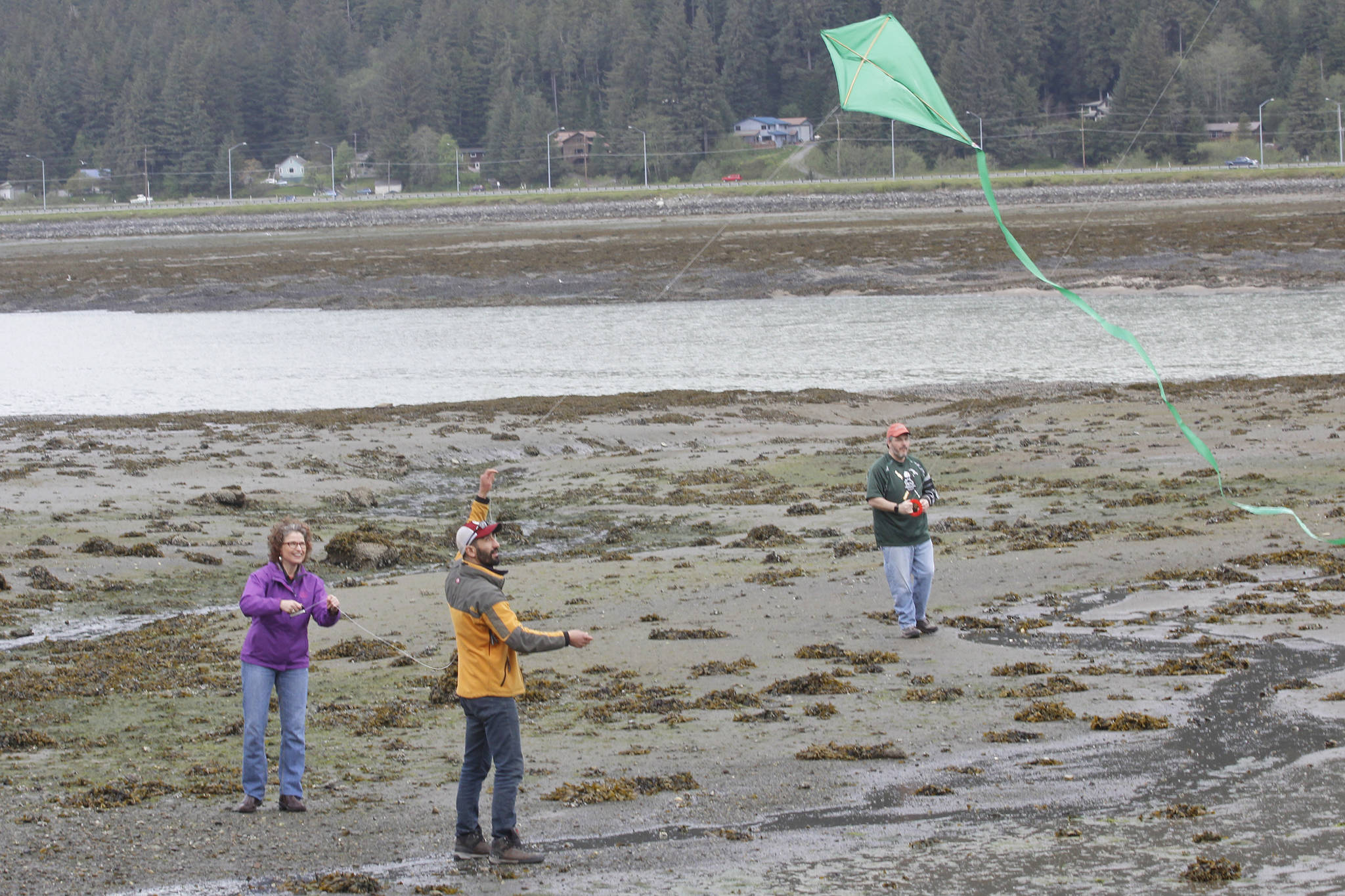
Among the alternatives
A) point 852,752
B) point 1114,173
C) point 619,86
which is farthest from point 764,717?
point 619,86

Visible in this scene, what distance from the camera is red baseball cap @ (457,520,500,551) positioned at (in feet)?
22.1

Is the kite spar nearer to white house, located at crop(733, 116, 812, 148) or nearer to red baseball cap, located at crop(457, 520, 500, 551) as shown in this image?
red baseball cap, located at crop(457, 520, 500, 551)

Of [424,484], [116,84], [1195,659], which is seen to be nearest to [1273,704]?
[1195,659]

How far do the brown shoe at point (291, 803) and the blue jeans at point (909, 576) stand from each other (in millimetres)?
4742

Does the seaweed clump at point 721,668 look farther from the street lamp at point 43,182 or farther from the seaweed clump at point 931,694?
the street lamp at point 43,182

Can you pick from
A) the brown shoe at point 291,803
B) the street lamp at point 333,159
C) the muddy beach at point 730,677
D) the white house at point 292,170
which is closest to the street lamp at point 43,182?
the white house at point 292,170

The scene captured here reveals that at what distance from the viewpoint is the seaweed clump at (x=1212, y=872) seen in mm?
6254

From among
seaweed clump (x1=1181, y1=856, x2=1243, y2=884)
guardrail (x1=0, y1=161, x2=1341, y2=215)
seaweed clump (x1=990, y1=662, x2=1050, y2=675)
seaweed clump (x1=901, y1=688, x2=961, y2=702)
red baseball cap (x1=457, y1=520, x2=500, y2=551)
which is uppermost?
guardrail (x1=0, y1=161, x2=1341, y2=215)

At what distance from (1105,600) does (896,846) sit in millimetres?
5277

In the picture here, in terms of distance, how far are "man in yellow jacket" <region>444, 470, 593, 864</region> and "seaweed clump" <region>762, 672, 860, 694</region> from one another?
3.06m

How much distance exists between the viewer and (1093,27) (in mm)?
97125

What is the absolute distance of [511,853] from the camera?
6.75 m

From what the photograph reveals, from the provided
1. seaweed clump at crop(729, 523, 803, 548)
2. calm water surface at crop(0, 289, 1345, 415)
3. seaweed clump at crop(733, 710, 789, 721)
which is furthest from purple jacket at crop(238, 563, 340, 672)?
calm water surface at crop(0, 289, 1345, 415)

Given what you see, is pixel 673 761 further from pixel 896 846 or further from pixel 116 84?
pixel 116 84
